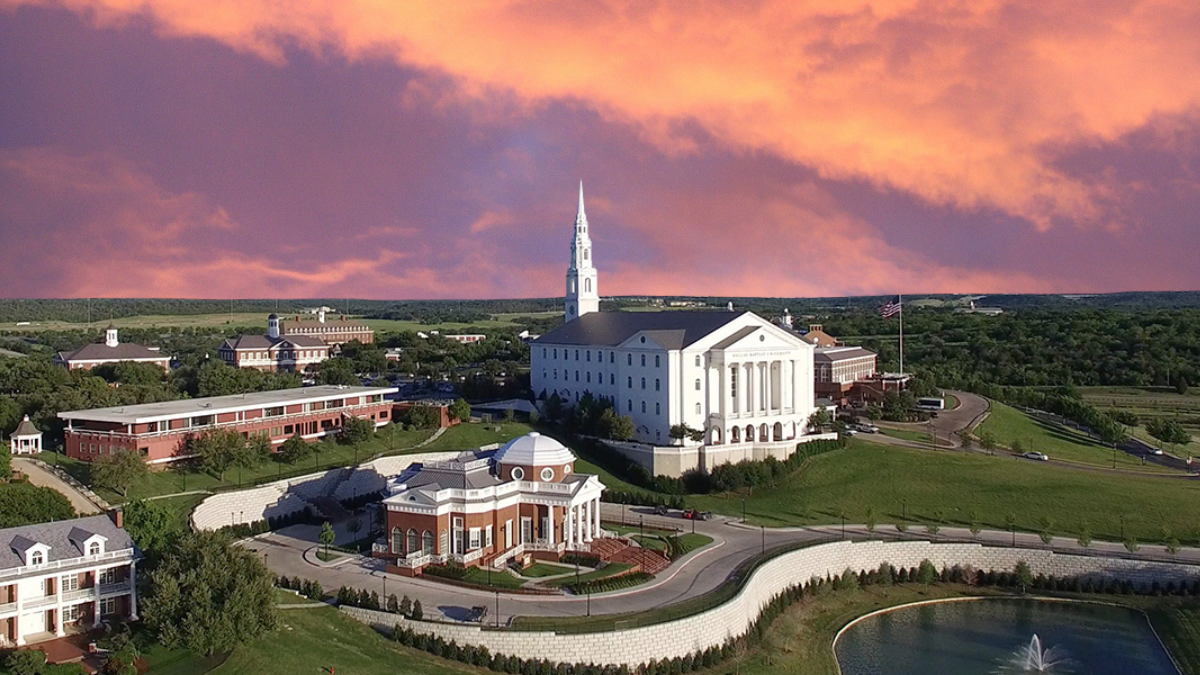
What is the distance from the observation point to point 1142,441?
263ft

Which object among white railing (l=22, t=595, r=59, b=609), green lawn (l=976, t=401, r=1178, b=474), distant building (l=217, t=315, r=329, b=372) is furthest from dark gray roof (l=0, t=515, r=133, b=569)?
distant building (l=217, t=315, r=329, b=372)

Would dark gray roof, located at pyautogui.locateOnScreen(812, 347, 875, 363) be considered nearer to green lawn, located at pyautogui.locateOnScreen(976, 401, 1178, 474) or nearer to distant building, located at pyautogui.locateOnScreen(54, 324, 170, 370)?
green lawn, located at pyautogui.locateOnScreen(976, 401, 1178, 474)

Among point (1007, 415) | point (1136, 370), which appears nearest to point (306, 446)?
point (1007, 415)

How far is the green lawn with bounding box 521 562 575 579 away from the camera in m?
46.7

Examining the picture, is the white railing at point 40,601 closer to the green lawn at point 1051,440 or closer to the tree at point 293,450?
the tree at point 293,450

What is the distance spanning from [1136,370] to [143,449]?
10316 cm

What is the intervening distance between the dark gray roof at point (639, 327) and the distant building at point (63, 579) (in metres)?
40.1

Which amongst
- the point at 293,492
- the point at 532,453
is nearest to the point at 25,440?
the point at 293,492

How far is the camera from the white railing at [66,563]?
3644cm

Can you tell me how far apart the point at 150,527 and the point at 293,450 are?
19.6 meters

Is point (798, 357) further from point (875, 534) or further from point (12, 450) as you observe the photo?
point (12, 450)

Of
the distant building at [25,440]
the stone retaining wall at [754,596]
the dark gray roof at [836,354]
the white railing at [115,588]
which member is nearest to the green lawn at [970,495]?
the stone retaining wall at [754,596]

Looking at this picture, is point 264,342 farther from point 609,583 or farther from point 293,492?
point 609,583

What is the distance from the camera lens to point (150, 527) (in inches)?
1654
